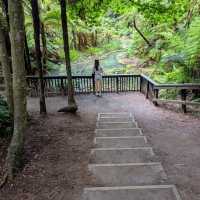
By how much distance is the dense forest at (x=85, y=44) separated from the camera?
4031 mm

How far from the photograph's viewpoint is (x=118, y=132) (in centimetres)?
589

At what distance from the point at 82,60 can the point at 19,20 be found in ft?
48.8

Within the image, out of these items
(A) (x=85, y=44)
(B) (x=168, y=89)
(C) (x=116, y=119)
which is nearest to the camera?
(C) (x=116, y=119)

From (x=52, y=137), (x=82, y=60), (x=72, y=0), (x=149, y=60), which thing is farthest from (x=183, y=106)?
(x=82, y=60)

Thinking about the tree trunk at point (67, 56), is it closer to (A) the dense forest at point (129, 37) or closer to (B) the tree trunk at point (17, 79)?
(A) the dense forest at point (129, 37)

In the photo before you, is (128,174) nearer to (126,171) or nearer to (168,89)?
(126,171)

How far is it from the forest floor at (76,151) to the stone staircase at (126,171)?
Result: 15 centimetres

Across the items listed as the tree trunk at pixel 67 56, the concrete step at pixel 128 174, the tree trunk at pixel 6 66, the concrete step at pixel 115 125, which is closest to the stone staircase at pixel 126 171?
the concrete step at pixel 128 174

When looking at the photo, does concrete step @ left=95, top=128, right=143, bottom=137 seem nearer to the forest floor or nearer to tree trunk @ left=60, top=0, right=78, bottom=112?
the forest floor

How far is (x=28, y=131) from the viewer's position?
5.94 metres

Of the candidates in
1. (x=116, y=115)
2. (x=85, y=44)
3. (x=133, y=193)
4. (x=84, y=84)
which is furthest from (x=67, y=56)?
(x=85, y=44)

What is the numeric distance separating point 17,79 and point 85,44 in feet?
56.5

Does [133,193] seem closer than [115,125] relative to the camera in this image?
Yes

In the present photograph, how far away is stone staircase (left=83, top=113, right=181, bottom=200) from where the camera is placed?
120 inches
